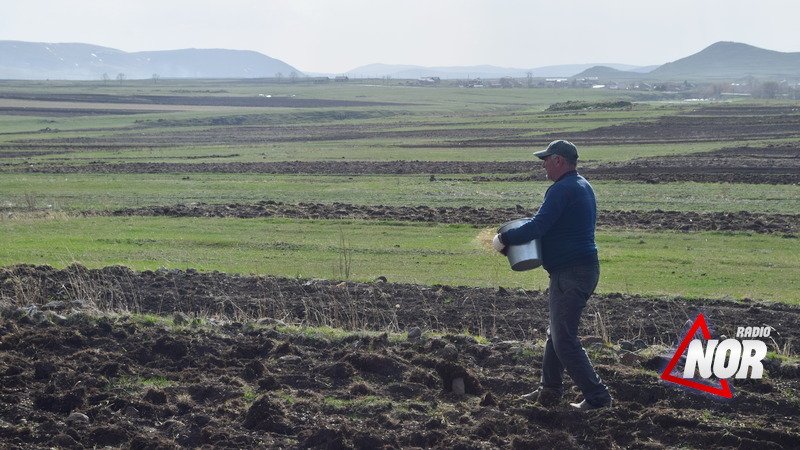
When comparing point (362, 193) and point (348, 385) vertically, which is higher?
point (348, 385)

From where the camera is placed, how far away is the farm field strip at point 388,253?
19766mm

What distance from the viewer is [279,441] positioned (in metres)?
8.97

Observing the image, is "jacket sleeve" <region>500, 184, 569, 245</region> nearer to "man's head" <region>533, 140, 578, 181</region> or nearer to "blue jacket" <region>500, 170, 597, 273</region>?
"blue jacket" <region>500, 170, 597, 273</region>

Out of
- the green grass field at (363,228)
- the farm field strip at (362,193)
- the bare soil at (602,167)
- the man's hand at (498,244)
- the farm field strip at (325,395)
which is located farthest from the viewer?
the bare soil at (602,167)

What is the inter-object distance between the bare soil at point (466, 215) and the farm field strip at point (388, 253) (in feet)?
3.73

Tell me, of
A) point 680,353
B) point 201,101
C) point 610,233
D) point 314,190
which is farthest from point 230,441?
point 201,101

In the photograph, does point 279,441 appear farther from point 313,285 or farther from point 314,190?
point 314,190

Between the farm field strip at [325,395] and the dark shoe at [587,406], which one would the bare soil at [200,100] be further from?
the dark shoe at [587,406]

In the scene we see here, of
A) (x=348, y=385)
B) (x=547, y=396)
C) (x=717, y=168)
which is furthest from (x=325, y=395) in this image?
(x=717, y=168)

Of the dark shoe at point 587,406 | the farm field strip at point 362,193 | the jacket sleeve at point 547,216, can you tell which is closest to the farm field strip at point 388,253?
the farm field strip at point 362,193

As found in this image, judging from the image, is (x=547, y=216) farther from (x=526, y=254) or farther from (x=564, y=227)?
(x=526, y=254)

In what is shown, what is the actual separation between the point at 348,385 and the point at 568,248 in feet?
9.44

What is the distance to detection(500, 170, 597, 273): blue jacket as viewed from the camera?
9328mm

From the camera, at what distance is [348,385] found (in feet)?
34.6
